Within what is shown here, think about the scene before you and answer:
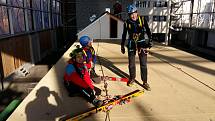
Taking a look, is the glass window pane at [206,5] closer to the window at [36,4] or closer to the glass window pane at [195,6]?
the glass window pane at [195,6]

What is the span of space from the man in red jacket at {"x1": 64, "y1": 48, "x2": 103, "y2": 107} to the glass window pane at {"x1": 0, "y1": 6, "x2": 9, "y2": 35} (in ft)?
21.2

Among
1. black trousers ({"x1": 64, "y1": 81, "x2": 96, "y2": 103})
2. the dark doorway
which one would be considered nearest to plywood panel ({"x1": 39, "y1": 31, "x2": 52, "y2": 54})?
the dark doorway

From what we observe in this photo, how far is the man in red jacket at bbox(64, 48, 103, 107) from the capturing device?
4.19 meters

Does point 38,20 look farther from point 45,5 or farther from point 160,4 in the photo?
point 160,4

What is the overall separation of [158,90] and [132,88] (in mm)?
586

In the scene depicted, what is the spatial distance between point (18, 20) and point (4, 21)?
1928mm

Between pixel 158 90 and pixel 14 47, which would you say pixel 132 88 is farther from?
pixel 14 47

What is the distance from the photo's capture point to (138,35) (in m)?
4.84

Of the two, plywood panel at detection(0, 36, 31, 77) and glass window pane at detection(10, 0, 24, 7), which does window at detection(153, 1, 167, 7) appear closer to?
glass window pane at detection(10, 0, 24, 7)

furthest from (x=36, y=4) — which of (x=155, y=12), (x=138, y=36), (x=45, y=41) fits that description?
(x=155, y=12)

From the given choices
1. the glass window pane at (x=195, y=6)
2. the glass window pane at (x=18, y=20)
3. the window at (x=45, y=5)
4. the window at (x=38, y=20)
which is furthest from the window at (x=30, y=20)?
the glass window pane at (x=195, y=6)

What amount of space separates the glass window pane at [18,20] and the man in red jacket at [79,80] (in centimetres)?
794

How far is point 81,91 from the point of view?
4328 millimetres

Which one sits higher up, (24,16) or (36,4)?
(36,4)
